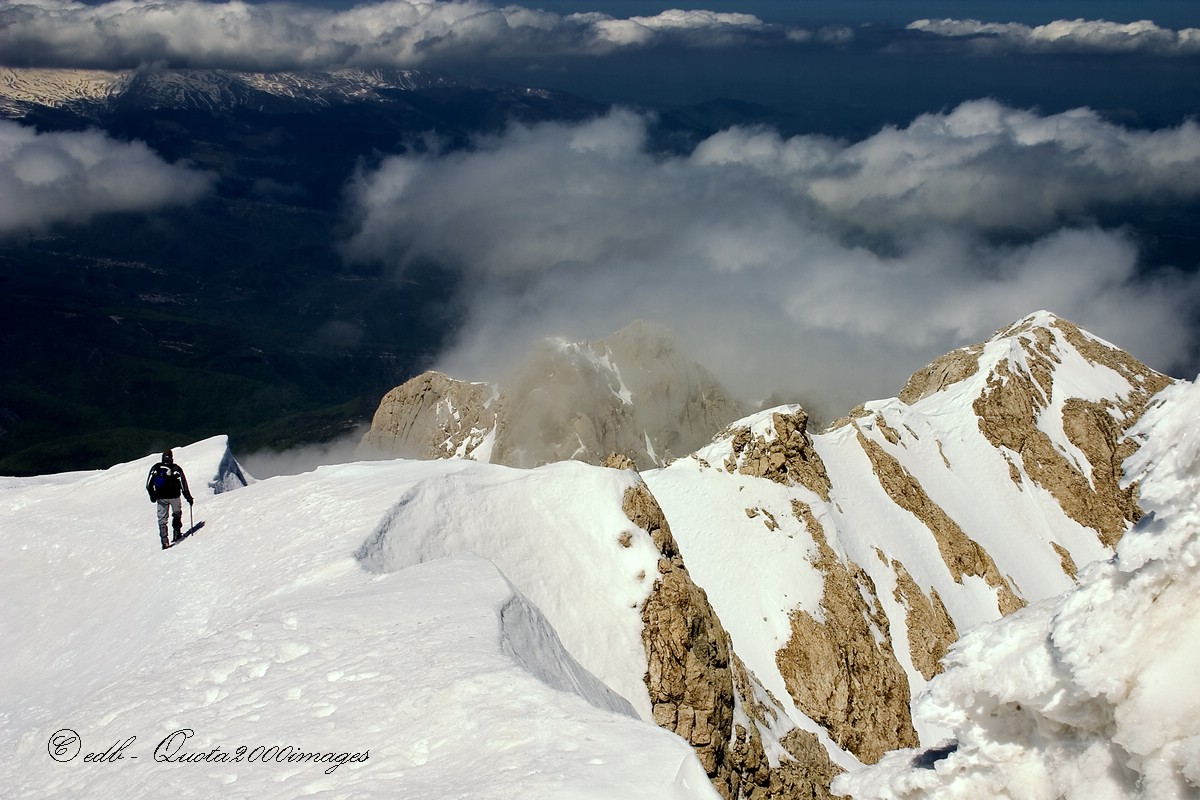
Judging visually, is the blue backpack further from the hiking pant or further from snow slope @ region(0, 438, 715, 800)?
snow slope @ region(0, 438, 715, 800)

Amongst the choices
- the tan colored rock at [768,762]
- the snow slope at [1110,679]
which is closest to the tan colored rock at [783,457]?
the tan colored rock at [768,762]

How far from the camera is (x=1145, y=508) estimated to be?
282 inches

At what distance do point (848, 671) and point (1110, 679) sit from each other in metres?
44.2

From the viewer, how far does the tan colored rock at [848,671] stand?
44.9 meters

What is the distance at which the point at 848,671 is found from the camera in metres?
47.3

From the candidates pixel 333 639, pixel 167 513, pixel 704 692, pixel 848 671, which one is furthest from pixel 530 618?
pixel 848 671

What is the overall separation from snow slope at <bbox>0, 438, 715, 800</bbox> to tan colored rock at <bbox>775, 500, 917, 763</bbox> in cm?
2116

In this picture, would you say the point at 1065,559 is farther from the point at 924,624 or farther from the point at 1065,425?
the point at 924,624

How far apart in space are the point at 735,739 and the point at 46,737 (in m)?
22.3

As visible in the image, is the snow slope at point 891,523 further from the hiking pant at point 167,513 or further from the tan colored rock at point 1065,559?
the hiking pant at point 167,513

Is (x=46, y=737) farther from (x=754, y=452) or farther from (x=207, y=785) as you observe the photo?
(x=754, y=452)

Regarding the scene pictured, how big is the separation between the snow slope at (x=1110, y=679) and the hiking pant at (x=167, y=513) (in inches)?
998


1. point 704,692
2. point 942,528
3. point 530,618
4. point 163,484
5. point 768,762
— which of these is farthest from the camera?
point 942,528

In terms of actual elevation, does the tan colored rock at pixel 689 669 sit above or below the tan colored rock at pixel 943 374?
below
